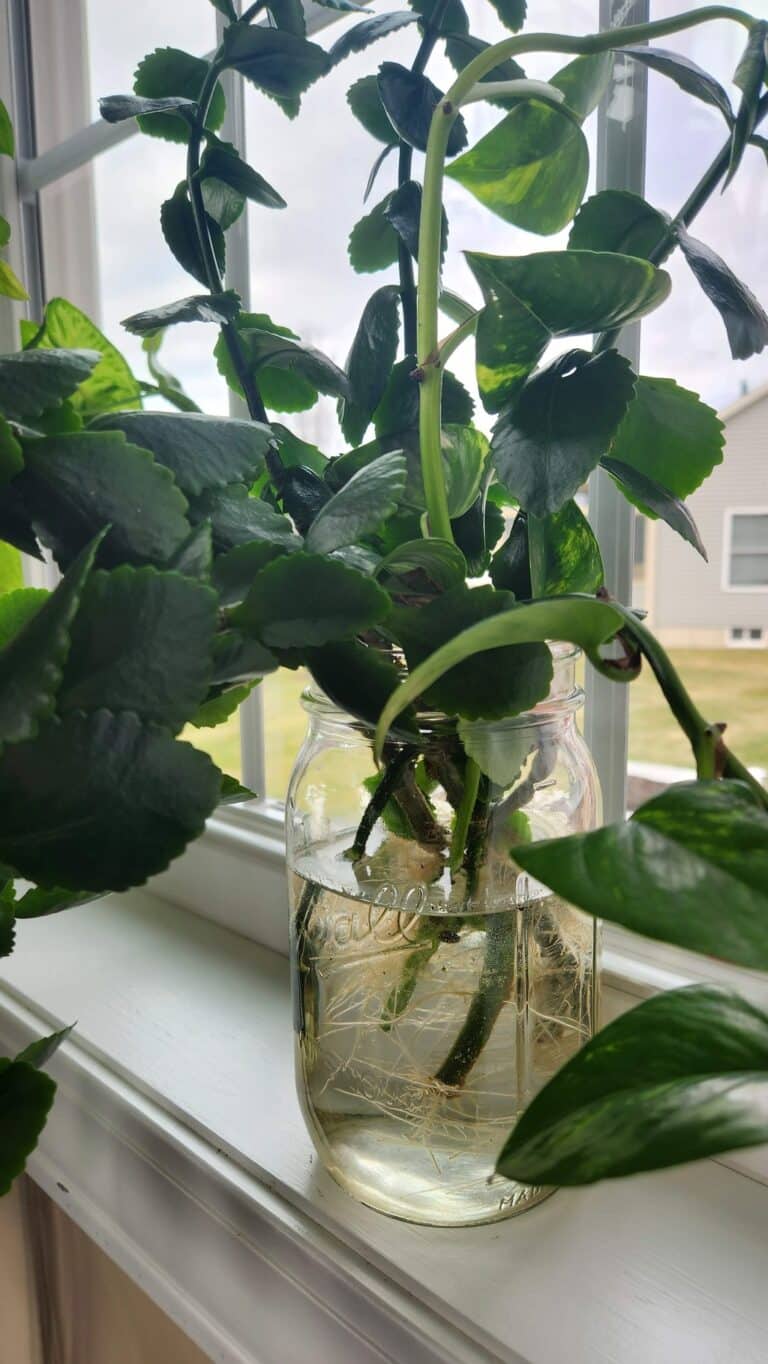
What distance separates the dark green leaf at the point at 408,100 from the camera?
15.6 inches

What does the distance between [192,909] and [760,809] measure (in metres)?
0.68

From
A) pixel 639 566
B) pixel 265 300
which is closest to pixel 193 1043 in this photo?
pixel 639 566

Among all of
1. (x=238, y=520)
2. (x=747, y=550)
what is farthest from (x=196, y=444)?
(x=747, y=550)

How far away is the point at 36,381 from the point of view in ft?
0.84

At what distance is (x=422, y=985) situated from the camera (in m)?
0.42

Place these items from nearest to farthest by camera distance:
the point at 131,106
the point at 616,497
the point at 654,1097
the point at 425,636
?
the point at 654,1097 < the point at 425,636 < the point at 131,106 < the point at 616,497

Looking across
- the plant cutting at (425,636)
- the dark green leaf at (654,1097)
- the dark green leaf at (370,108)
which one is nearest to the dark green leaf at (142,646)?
the plant cutting at (425,636)

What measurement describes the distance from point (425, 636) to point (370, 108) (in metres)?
0.30

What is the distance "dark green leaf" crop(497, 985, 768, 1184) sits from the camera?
18cm

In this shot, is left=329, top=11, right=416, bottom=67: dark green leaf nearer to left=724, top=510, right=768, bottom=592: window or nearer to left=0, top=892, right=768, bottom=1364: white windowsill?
left=724, top=510, right=768, bottom=592: window

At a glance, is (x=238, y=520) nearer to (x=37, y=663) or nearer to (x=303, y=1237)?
(x=37, y=663)

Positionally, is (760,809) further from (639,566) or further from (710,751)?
(639,566)

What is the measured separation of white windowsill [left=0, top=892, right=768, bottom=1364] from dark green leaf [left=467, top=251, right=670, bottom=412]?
362mm

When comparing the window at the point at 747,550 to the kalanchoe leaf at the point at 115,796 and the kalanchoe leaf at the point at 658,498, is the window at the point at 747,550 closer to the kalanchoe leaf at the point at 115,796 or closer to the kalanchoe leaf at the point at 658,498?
the kalanchoe leaf at the point at 658,498
